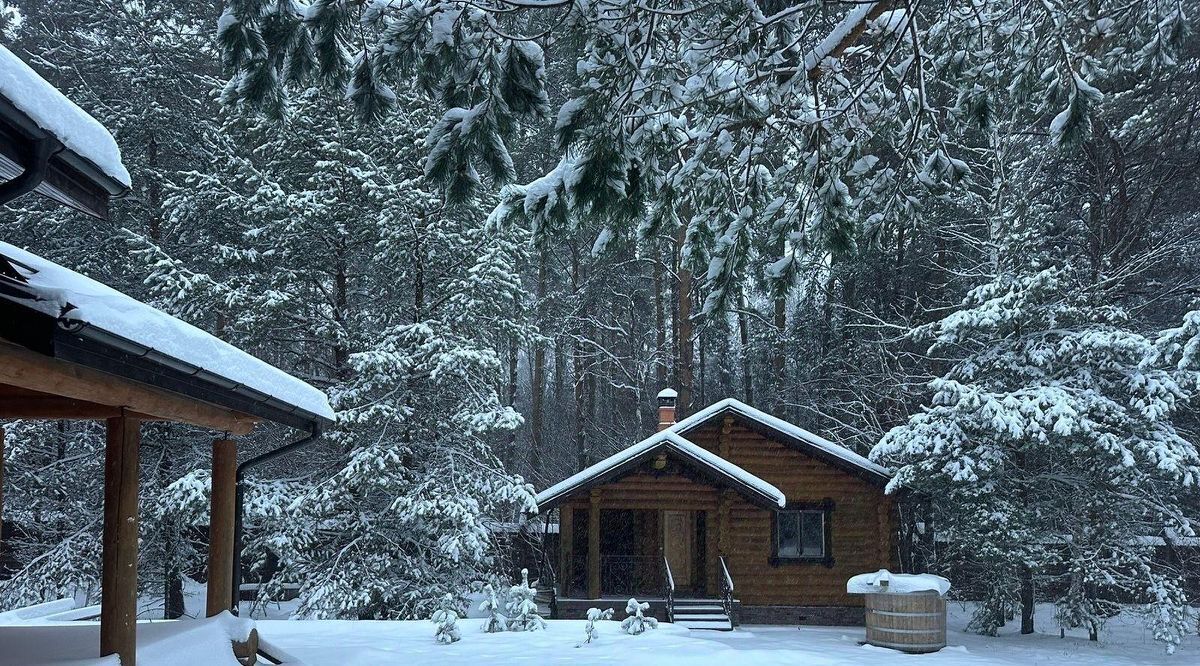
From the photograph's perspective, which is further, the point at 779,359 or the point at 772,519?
the point at 779,359

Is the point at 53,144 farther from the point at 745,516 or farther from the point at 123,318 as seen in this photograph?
the point at 745,516

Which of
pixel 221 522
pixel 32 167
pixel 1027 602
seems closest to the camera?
pixel 32 167

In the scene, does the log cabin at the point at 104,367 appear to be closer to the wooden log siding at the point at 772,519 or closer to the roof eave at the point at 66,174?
the roof eave at the point at 66,174

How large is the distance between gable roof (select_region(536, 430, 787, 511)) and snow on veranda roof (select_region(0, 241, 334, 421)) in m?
11.6

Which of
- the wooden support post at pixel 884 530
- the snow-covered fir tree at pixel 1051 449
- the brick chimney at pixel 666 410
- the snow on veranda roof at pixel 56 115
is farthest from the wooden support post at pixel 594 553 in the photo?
the snow on veranda roof at pixel 56 115

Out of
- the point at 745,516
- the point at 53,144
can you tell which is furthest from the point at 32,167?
the point at 745,516

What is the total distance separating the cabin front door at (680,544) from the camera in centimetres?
2178

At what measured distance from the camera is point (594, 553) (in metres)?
18.5

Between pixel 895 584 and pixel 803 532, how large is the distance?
4938 mm

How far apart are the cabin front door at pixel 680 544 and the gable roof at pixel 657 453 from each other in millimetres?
3678

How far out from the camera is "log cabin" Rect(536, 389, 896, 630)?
18.5 metres

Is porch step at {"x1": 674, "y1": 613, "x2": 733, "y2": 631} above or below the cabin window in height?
below

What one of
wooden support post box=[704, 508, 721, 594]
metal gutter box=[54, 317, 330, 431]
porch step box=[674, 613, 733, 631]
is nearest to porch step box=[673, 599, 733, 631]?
porch step box=[674, 613, 733, 631]

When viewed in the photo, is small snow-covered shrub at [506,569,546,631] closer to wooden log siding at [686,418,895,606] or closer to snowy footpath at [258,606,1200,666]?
snowy footpath at [258,606,1200,666]
